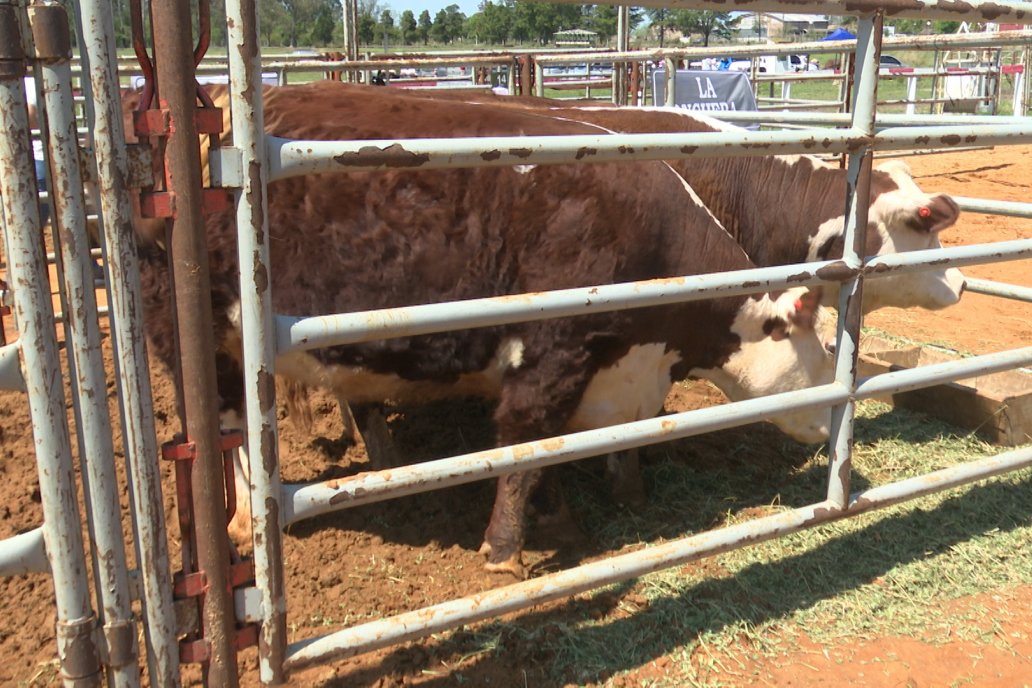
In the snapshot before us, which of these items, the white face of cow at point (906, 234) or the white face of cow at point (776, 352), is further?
the white face of cow at point (906, 234)

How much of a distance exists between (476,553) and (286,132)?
1516 mm

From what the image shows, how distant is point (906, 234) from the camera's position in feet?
13.9

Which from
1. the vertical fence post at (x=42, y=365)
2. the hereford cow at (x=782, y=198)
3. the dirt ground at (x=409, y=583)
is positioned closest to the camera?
the vertical fence post at (x=42, y=365)

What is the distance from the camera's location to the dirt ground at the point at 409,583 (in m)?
2.40

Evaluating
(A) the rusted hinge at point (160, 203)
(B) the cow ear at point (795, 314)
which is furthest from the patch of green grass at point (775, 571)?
(A) the rusted hinge at point (160, 203)

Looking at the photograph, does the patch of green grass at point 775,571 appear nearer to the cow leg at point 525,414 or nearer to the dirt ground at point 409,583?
the dirt ground at point 409,583

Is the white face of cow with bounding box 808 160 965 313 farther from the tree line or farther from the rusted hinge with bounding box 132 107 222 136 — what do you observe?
the tree line

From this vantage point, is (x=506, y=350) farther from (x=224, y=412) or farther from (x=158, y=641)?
(x=158, y=641)

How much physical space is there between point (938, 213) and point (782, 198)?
2.08 feet

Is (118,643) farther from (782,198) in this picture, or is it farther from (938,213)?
(938,213)

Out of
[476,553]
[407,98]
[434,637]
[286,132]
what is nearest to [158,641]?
[434,637]

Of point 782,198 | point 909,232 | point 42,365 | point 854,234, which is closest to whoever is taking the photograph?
point 42,365

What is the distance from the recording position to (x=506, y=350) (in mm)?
3037

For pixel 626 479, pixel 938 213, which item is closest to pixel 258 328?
pixel 626 479
